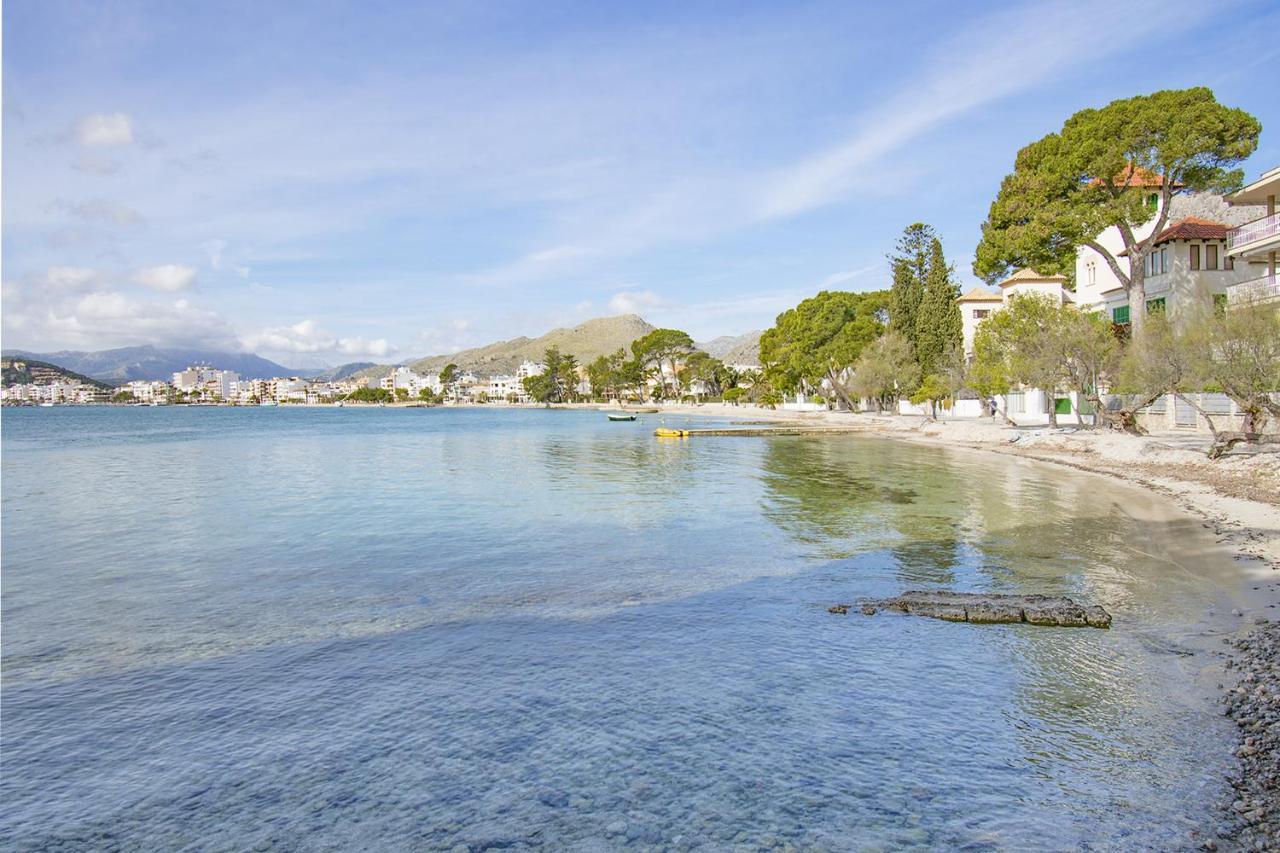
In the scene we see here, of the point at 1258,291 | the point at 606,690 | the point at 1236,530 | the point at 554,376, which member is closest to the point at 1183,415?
the point at 1258,291

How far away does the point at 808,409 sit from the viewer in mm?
100938

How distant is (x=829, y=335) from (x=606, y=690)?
252ft

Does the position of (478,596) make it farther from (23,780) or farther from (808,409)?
(808,409)

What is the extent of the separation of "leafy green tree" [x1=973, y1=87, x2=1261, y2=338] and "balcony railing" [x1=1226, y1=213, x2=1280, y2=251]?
215 cm

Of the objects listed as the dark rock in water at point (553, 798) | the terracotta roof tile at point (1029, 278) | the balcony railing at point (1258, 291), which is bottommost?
the dark rock in water at point (553, 798)

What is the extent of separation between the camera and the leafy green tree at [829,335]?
7925 centimetres

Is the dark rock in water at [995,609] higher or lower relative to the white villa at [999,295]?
lower

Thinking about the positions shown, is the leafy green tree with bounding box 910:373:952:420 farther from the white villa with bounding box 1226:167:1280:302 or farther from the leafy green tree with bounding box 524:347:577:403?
the leafy green tree with bounding box 524:347:577:403

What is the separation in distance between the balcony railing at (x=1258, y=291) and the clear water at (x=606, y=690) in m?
13.5

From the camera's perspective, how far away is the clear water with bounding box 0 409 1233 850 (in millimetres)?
6469

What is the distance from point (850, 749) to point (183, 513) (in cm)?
2439

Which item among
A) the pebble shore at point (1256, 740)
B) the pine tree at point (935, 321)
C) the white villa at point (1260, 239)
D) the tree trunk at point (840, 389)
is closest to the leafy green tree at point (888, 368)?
the pine tree at point (935, 321)

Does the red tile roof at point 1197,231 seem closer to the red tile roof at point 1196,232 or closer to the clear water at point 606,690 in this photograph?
the red tile roof at point 1196,232

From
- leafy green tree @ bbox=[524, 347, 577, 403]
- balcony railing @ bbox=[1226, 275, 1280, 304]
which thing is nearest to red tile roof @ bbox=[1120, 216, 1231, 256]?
balcony railing @ bbox=[1226, 275, 1280, 304]
